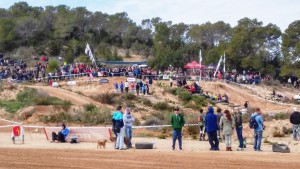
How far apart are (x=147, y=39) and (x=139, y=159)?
3463 inches

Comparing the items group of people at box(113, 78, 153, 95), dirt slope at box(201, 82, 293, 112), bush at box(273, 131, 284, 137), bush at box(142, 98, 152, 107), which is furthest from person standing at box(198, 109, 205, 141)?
dirt slope at box(201, 82, 293, 112)

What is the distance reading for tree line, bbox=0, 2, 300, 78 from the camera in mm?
77438

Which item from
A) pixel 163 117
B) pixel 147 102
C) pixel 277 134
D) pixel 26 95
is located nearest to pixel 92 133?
pixel 277 134

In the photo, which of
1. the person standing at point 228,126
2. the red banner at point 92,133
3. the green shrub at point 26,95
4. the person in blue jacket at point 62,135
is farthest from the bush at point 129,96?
the person standing at point 228,126

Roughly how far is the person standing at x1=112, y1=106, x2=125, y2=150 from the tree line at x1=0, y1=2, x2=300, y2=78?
165ft

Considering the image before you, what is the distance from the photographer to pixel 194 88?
177 feet

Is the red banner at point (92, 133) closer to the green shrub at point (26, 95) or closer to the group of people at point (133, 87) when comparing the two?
the green shrub at point (26, 95)

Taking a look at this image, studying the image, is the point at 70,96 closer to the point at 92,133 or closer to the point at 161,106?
the point at 161,106

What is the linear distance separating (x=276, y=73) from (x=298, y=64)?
8.29 meters

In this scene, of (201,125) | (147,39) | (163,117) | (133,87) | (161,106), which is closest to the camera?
(201,125)

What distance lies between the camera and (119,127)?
70.7ft

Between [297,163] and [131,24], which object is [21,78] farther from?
[131,24]

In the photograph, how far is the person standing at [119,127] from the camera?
21453mm

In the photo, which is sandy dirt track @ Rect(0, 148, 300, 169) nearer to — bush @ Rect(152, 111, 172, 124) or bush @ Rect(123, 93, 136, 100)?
bush @ Rect(152, 111, 172, 124)
